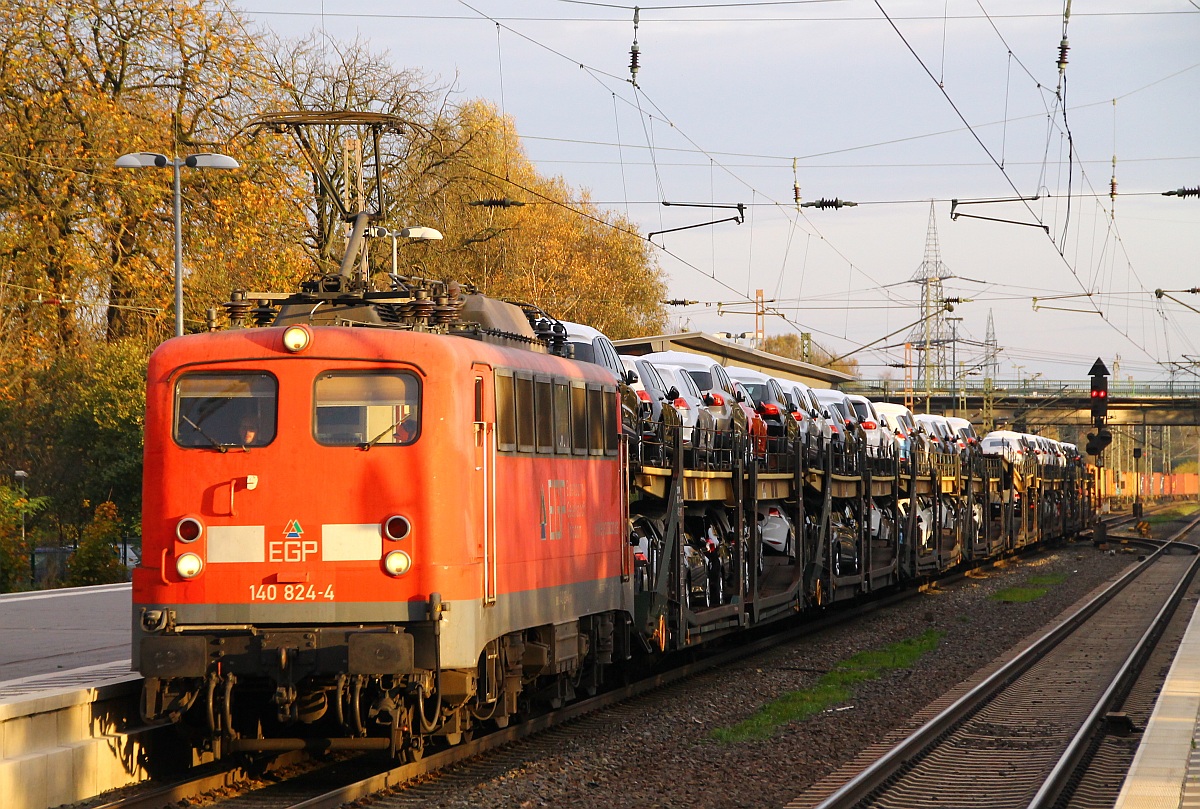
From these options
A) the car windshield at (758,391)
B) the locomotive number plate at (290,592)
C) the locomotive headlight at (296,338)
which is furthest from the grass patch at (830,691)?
the locomotive headlight at (296,338)

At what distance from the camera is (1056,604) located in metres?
27.2

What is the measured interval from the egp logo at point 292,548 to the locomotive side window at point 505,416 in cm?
162

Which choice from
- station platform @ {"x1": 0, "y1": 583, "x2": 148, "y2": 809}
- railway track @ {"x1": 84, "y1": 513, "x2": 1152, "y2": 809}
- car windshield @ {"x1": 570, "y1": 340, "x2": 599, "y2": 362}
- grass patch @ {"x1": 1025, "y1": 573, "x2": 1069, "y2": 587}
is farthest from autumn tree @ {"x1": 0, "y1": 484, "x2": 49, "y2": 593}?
grass patch @ {"x1": 1025, "y1": 573, "x2": 1069, "y2": 587}

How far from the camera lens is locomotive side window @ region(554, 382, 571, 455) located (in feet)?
40.7

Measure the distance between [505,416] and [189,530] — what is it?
2446 mm

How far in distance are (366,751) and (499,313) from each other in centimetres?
374

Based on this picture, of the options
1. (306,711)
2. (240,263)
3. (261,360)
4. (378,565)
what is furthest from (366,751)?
(240,263)

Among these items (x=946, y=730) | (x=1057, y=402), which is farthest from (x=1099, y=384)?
(x=1057, y=402)

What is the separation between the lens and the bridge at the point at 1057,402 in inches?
3339

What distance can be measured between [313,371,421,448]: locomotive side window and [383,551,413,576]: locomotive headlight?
2.64ft

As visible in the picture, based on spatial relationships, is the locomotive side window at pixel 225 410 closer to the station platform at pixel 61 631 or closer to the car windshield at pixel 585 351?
the station platform at pixel 61 631

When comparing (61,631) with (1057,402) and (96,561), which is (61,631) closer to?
(96,561)

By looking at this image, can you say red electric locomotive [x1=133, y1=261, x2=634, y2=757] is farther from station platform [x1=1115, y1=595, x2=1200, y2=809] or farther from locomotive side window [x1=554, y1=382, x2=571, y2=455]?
station platform [x1=1115, y1=595, x2=1200, y2=809]

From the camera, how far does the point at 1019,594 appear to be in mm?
29109
